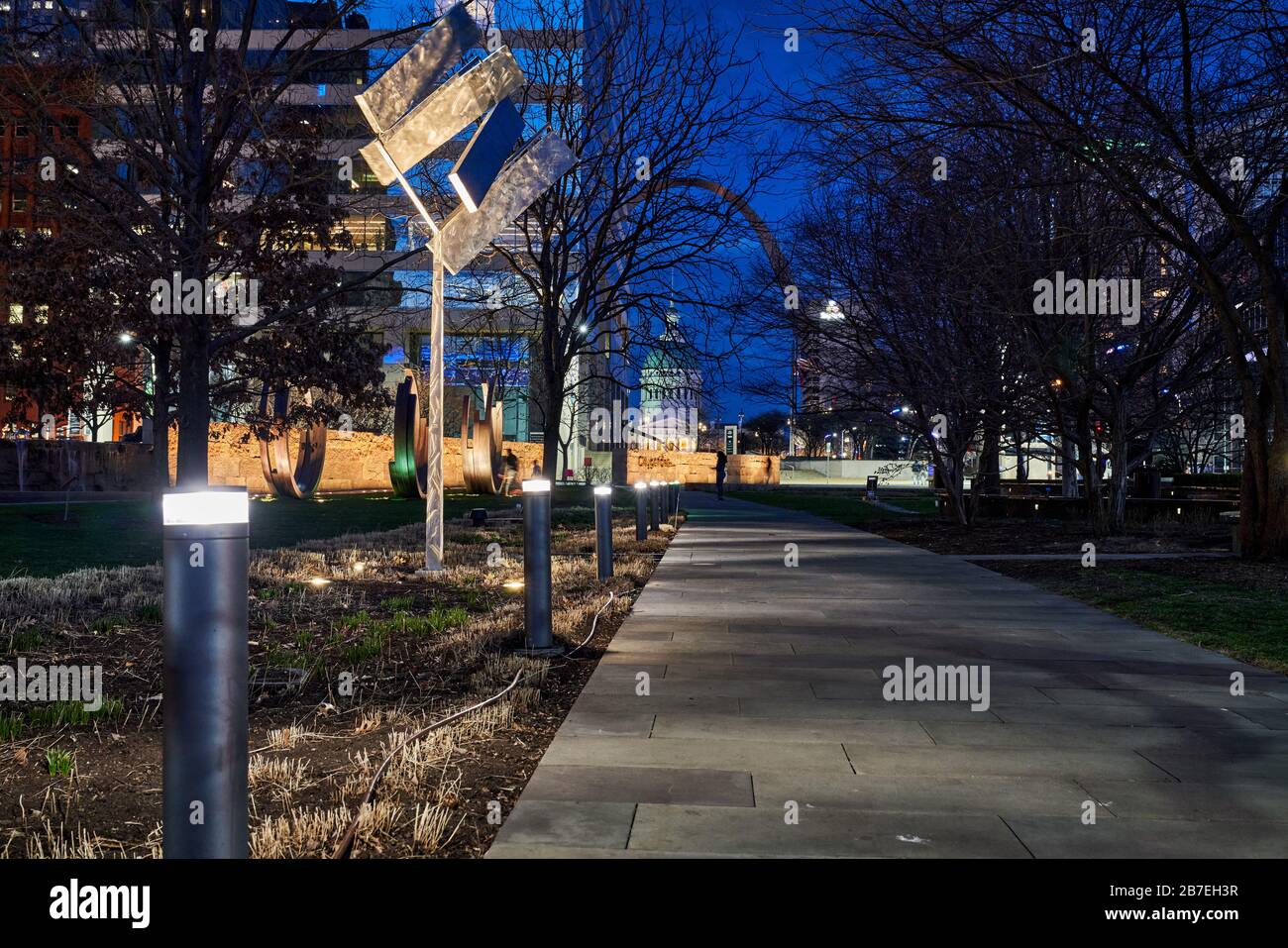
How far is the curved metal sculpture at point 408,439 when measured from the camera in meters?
24.7

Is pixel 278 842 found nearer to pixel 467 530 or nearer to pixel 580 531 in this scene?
pixel 467 530

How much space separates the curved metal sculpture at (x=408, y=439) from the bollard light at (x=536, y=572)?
16812 millimetres

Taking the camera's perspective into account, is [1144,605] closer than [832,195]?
Yes

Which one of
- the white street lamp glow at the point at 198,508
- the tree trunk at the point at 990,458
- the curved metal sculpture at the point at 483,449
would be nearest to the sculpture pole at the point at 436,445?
the white street lamp glow at the point at 198,508

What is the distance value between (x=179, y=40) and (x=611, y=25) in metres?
10.2

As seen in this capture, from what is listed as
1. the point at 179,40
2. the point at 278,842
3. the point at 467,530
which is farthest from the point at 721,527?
the point at 278,842

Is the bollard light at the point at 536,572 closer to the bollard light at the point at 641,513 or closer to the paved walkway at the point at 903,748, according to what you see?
the paved walkway at the point at 903,748

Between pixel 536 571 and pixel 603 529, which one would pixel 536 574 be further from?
pixel 603 529

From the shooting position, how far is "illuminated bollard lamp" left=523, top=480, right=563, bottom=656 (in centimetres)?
727

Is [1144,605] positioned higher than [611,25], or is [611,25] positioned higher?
[611,25]

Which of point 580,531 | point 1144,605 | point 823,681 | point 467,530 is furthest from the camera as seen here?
point 580,531

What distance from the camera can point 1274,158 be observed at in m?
11.4

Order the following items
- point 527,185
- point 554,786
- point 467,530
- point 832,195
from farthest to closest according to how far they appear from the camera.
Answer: point 832,195, point 467,530, point 527,185, point 554,786

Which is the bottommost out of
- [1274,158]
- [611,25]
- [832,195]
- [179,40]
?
[1274,158]
